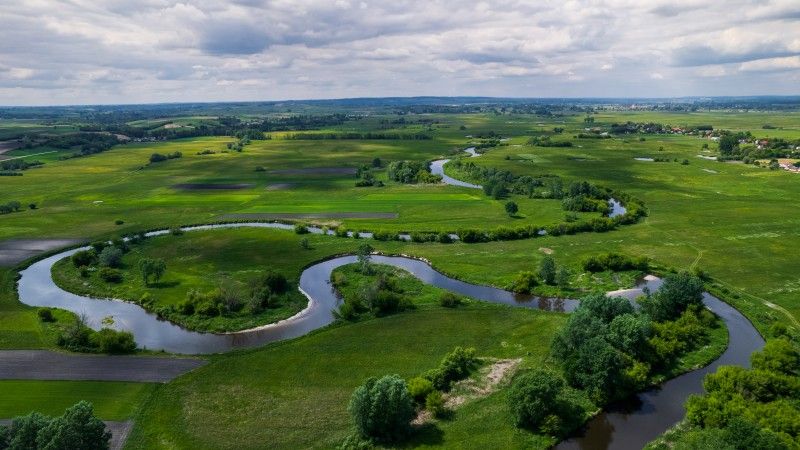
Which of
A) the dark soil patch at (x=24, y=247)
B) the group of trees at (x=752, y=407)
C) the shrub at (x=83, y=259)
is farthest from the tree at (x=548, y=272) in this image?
the dark soil patch at (x=24, y=247)

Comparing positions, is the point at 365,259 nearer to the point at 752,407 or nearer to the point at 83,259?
the point at 83,259

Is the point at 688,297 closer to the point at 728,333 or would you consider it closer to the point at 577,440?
the point at 728,333

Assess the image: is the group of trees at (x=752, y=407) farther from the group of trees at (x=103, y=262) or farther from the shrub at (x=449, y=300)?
the group of trees at (x=103, y=262)

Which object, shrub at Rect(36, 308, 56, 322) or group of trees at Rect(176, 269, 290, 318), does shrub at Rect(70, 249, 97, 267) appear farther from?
group of trees at Rect(176, 269, 290, 318)

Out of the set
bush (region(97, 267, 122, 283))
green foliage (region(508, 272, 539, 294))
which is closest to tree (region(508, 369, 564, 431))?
green foliage (region(508, 272, 539, 294))

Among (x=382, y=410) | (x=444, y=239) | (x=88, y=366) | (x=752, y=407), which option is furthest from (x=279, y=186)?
(x=752, y=407)

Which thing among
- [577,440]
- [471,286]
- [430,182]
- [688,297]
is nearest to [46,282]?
[471,286]
